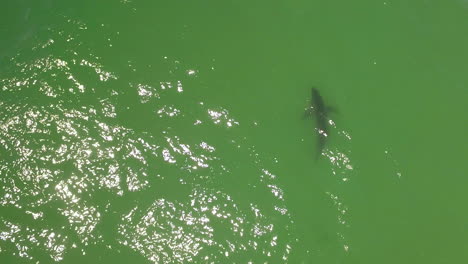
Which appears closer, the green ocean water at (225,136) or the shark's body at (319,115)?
the green ocean water at (225,136)

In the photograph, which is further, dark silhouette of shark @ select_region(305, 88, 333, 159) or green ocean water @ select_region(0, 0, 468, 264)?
dark silhouette of shark @ select_region(305, 88, 333, 159)

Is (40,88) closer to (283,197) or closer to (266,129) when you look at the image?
(266,129)

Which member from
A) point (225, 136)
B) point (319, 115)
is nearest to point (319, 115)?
point (319, 115)

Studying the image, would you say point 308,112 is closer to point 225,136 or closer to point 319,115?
point 319,115

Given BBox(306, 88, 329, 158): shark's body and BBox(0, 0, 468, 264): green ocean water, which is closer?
BBox(0, 0, 468, 264): green ocean water

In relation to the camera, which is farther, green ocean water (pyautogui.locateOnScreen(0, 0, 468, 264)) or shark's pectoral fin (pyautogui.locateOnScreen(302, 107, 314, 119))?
shark's pectoral fin (pyautogui.locateOnScreen(302, 107, 314, 119))

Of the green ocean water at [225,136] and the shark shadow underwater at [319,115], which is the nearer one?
the green ocean water at [225,136]
